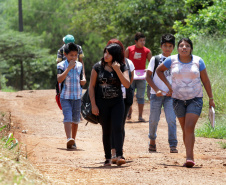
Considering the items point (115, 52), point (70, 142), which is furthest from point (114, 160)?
point (70, 142)

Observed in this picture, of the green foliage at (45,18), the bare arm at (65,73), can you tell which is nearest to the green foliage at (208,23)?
the bare arm at (65,73)

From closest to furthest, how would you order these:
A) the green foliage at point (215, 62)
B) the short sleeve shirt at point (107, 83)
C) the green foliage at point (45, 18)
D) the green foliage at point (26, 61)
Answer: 1. the short sleeve shirt at point (107, 83)
2. the green foliage at point (215, 62)
3. the green foliage at point (26, 61)
4. the green foliage at point (45, 18)

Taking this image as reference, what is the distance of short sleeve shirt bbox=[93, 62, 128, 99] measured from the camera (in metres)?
6.14

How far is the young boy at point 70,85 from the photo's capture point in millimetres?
7703

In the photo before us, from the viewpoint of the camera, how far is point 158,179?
5.10 meters

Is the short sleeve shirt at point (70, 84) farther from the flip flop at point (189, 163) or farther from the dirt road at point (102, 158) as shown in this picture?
the flip flop at point (189, 163)

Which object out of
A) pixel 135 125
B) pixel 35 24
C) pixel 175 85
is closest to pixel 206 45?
pixel 135 125

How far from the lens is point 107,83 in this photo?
6164mm

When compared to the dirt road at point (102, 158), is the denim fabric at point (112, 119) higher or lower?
higher

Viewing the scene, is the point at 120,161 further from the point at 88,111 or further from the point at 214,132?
the point at 214,132

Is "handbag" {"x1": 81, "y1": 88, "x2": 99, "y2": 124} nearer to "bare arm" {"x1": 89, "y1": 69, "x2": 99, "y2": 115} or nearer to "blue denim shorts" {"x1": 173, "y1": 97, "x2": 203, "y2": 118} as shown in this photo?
"bare arm" {"x1": 89, "y1": 69, "x2": 99, "y2": 115}

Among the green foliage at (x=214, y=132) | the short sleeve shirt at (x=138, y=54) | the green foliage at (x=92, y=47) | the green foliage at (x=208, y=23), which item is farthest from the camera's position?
the green foliage at (x=92, y=47)

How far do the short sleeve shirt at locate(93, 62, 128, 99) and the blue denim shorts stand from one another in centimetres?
81

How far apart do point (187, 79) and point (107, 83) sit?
103cm
